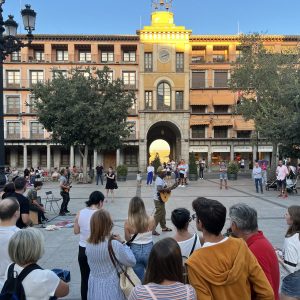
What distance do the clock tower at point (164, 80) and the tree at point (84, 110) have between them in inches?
647

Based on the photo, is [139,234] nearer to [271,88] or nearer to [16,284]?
[16,284]

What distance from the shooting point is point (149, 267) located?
236cm

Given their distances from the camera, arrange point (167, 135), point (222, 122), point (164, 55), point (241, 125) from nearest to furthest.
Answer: point (164, 55) < point (241, 125) < point (222, 122) < point (167, 135)

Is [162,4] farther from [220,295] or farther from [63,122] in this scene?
[220,295]

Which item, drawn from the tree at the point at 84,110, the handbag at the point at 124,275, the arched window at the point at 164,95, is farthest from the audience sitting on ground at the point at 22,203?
the arched window at the point at 164,95

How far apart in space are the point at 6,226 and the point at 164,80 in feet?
139

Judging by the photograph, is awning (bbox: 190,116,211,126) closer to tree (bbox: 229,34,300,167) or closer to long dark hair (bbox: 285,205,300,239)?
tree (bbox: 229,34,300,167)

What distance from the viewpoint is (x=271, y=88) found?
83.3 feet

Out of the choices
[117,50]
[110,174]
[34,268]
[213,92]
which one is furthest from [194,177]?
[34,268]

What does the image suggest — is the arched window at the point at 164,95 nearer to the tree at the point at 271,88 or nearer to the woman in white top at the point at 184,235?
the tree at the point at 271,88

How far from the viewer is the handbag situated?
11.4 ft

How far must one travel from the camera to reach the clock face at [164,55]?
4447 centimetres

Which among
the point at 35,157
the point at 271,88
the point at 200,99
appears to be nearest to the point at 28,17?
the point at 271,88

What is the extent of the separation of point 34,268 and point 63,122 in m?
25.0
